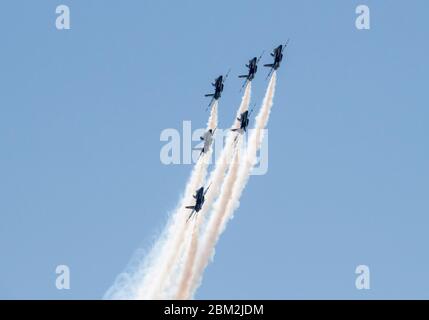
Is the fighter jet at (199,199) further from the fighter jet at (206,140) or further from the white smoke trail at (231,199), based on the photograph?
the fighter jet at (206,140)

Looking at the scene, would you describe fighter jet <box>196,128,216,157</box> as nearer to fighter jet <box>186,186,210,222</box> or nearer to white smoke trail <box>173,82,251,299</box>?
white smoke trail <box>173,82,251,299</box>

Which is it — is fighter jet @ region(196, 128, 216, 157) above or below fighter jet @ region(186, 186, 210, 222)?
above

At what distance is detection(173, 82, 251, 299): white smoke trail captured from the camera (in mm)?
167975

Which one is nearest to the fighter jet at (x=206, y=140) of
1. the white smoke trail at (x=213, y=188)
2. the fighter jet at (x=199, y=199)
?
the white smoke trail at (x=213, y=188)

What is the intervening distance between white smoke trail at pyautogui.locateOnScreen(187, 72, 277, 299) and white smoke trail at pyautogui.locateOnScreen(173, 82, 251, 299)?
72 centimetres

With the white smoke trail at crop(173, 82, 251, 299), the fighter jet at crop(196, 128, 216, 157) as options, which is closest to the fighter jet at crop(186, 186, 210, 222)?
the white smoke trail at crop(173, 82, 251, 299)

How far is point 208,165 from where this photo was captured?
181500mm

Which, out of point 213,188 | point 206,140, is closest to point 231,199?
point 213,188

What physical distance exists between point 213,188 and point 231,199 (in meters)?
2.85

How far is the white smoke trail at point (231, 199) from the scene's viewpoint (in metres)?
170

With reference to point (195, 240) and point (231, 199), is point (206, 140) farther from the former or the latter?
point (195, 240)
